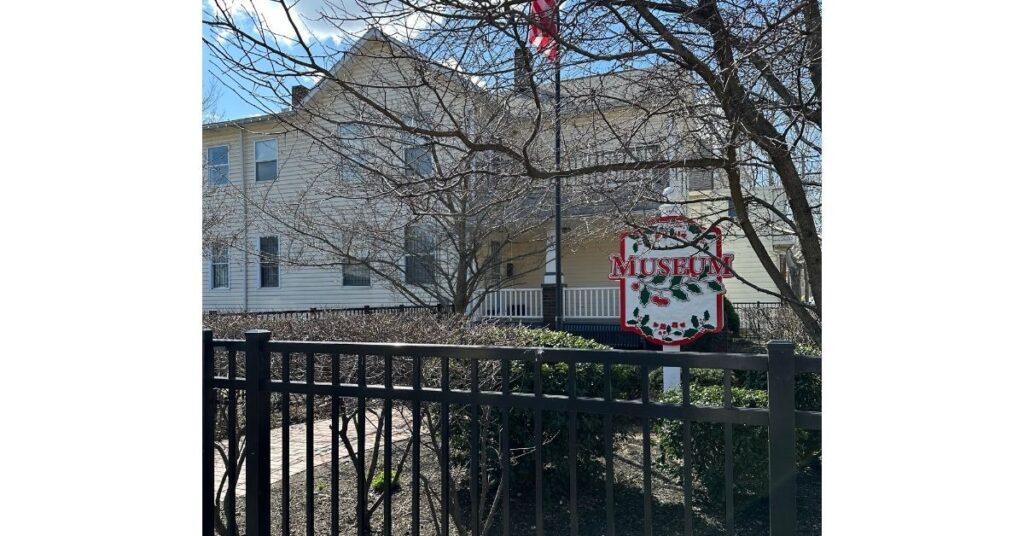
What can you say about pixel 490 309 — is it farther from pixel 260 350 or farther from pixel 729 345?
pixel 260 350

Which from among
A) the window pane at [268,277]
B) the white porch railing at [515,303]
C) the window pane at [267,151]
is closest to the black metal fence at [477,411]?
the white porch railing at [515,303]

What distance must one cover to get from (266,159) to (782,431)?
14.0 metres

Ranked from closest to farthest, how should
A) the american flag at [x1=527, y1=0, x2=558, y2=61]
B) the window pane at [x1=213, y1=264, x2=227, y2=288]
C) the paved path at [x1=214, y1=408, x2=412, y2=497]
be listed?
the american flag at [x1=527, y1=0, x2=558, y2=61] → the paved path at [x1=214, y1=408, x2=412, y2=497] → the window pane at [x1=213, y1=264, x2=227, y2=288]

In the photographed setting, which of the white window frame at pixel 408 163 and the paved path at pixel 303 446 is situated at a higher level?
the white window frame at pixel 408 163

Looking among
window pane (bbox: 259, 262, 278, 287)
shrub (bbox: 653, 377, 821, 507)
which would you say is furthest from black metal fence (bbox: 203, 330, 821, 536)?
window pane (bbox: 259, 262, 278, 287)

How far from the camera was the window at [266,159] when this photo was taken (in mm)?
14328

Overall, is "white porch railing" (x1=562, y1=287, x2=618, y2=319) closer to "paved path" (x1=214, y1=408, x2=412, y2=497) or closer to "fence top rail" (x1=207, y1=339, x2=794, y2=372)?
"paved path" (x1=214, y1=408, x2=412, y2=497)

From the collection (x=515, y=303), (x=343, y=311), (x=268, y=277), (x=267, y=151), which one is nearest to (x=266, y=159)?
(x=267, y=151)

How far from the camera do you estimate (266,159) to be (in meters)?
14.4

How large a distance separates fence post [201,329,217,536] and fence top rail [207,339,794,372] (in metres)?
0.36

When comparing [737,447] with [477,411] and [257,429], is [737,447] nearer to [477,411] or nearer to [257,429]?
[477,411]

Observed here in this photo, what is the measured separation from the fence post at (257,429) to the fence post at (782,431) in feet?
6.00

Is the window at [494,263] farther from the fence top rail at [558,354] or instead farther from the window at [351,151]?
the fence top rail at [558,354]

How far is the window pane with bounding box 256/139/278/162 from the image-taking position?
14.3 m
